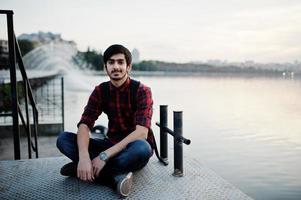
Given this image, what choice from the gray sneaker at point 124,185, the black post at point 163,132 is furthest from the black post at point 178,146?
the gray sneaker at point 124,185

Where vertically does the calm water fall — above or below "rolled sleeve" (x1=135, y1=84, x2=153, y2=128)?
below

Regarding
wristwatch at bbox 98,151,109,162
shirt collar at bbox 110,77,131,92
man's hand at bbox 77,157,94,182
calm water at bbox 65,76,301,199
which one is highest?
shirt collar at bbox 110,77,131,92

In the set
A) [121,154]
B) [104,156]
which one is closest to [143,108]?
[121,154]

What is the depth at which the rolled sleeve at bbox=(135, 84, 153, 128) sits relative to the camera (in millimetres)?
3006

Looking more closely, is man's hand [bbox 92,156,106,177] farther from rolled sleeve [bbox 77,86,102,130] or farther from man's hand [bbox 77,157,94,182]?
rolled sleeve [bbox 77,86,102,130]

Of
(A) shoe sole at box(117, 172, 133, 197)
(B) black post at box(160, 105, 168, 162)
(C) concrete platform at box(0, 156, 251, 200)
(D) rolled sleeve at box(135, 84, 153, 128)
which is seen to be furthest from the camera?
(B) black post at box(160, 105, 168, 162)

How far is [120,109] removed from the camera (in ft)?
10.4

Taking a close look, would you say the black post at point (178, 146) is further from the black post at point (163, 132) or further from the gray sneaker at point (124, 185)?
the gray sneaker at point (124, 185)

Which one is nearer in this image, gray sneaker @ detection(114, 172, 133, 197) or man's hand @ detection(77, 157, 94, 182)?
gray sneaker @ detection(114, 172, 133, 197)

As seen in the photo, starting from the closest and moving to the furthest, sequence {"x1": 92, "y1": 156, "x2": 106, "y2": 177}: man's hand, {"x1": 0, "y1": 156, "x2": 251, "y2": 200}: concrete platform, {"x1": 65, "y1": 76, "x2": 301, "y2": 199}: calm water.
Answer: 1. {"x1": 0, "y1": 156, "x2": 251, "y2": 200}: concrete platform
2. {"x1": 92, "y1": 156, "x2": 106, "y2": 177}: man's hand
3. {"x1": 65, "y1": 76, "x2": 301, "y2": 199}: calm water

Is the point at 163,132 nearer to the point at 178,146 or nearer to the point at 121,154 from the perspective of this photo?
the point at 178,146

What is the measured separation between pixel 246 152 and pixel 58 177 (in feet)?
28.6

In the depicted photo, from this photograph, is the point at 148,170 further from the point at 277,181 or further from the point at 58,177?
the point at 277,181

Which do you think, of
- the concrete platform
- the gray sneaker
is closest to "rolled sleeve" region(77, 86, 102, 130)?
the concrete platform
